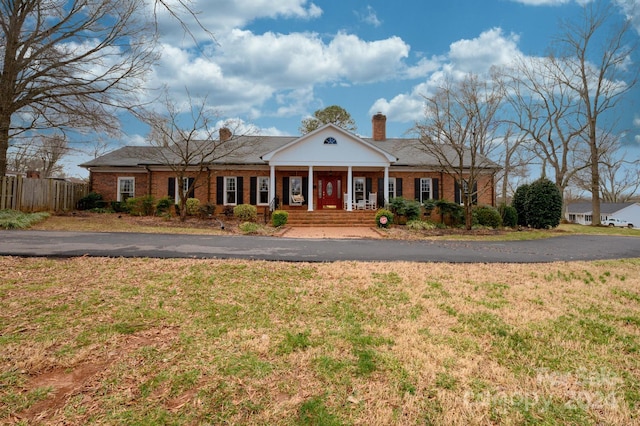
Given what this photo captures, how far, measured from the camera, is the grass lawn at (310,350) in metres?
2.51

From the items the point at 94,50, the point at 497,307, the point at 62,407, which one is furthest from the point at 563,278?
the point at 94,50

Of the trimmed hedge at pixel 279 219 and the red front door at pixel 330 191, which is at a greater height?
the red front door at pixel 330 191

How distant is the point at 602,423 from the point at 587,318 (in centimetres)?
255

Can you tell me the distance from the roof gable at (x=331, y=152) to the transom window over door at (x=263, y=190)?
2038mm

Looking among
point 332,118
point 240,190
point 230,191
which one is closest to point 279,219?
point 240,190

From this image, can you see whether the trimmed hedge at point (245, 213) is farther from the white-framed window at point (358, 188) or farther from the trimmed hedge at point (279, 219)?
the white-framed window at point (358, 188)

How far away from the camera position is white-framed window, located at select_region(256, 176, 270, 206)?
20938 mm

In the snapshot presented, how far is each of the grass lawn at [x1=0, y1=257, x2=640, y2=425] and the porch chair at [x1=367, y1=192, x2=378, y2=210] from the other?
47.2 feet

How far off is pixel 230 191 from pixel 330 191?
20.8 ft

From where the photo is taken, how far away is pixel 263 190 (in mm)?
21016

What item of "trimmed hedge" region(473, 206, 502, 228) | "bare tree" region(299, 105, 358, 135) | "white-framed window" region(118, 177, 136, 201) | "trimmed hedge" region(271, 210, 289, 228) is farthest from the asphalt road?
"bare tree" region(299, 105, 358, 135)

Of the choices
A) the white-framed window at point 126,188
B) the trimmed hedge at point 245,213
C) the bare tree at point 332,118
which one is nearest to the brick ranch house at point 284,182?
the white-framed window at point 126,188

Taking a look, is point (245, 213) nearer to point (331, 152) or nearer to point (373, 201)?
point (331, 152)

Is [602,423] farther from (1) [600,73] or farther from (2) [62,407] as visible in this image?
(1) [600,73]
